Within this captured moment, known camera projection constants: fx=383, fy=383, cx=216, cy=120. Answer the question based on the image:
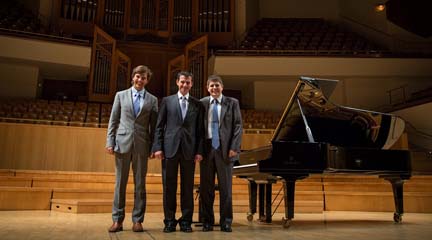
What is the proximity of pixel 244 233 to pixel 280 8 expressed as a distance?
35.0ft

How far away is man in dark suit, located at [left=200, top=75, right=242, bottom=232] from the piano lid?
1.78ft

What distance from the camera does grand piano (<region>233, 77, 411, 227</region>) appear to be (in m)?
2.85

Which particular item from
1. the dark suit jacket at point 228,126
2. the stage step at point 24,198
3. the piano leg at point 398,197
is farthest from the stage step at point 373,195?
the stage step at point 24,198

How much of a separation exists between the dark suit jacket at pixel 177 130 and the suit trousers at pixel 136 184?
0.16m

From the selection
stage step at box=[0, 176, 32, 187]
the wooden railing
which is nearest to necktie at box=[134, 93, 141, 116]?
stage step at box=[0, 176, 32, 187]

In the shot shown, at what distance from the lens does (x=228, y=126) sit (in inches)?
108

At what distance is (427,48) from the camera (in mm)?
10266

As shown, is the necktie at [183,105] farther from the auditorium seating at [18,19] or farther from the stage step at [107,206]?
the auditorium seating at [18,19]

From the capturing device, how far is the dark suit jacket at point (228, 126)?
2.70m

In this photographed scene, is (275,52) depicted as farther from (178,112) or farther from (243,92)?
(178,112)

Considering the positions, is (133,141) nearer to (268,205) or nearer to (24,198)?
(268,205)

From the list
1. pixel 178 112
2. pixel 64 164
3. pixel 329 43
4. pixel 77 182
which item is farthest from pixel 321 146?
pixel 329 43

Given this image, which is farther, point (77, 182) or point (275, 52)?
point (275, 52)

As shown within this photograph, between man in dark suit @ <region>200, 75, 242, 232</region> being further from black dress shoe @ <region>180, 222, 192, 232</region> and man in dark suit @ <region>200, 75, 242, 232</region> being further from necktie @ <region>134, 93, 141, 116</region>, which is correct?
necktie @ <region>134, 93, 141, 116</region>
